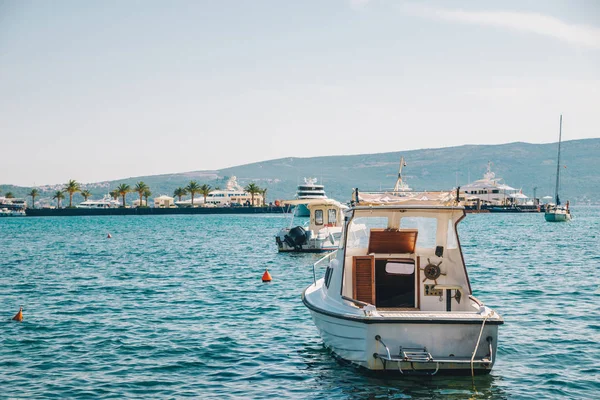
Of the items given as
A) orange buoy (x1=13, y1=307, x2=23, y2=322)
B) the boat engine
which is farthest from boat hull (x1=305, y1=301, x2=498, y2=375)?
the boat engine

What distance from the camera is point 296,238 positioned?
46.8 m

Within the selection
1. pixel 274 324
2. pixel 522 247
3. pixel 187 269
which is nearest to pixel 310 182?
pixel 522 247

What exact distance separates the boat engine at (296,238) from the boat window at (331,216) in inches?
90.2

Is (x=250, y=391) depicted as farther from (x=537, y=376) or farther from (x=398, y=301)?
(x=537, y=376)

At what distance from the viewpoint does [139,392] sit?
1435 cm

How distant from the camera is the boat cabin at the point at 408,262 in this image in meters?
15.8

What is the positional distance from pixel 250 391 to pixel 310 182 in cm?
12598

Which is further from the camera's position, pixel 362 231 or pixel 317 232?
pixel 317 232

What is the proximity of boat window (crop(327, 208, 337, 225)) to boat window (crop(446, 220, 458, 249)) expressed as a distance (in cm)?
3234

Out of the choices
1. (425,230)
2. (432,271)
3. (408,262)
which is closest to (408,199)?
(425,230)

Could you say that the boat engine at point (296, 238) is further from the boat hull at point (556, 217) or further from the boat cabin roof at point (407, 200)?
the boat hull at point (556, 217)

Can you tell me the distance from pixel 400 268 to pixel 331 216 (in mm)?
32675

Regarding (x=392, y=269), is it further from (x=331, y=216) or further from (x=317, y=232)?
(x=331, y=216)

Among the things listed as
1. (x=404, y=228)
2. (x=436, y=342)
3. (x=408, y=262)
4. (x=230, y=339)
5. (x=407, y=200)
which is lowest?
(x=230, y=339)
